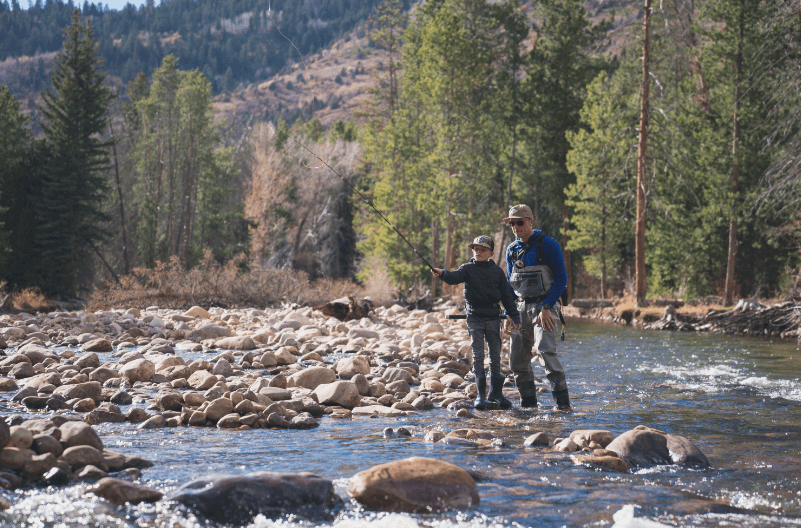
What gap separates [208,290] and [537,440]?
54.3ft

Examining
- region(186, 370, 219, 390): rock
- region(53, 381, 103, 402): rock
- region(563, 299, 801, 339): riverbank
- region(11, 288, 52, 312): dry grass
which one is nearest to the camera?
region(53, 381, 103, 402): rock

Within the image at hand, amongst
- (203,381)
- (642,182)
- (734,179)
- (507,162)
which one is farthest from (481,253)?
(507,162)

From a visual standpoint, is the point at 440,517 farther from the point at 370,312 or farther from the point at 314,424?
the point at 370,312

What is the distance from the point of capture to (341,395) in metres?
6.85

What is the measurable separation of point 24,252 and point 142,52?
171 m

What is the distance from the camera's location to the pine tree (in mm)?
27500

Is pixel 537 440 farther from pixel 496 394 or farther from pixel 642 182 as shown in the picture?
pixel 642 182

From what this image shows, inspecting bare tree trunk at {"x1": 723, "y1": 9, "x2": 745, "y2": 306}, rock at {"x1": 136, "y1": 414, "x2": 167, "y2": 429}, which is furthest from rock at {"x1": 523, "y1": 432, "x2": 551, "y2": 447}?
bare tree trunk at {"x1": 723, "y1": 9, "x2": 745, "y2": 306}

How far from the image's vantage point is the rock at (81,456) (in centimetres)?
420

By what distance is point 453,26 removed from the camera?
2614 centimetres

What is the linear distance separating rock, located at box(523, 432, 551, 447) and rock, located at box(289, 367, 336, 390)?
301cm

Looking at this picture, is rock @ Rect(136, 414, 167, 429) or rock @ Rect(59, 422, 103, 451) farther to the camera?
rock @ Rect(136, 414, 167, 429)

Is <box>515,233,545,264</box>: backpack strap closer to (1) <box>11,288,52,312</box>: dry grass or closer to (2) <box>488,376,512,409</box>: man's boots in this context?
(2) <box>488,376,512,409</box>: man's boots

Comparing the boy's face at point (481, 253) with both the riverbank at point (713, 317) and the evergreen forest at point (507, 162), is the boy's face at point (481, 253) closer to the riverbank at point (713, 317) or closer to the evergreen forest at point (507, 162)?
the riverbank at point (713, 317)
